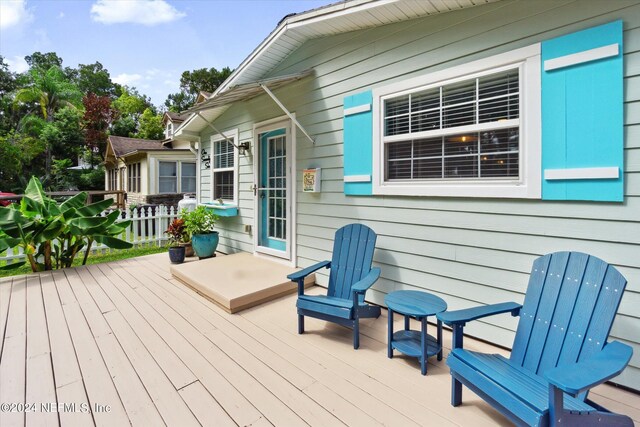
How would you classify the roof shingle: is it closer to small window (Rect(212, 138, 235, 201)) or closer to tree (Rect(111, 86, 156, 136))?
tree (Rect(111, 86, 156, 136))

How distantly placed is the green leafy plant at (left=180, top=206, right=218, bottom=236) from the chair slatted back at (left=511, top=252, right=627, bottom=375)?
4.87m

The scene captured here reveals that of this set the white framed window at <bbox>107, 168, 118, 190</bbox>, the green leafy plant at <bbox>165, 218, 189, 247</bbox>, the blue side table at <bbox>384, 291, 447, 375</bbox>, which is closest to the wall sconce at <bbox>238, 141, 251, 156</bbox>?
the green leafy plant at <bbox>165, 218, 189, 247</bbox>

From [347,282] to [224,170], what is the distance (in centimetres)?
391

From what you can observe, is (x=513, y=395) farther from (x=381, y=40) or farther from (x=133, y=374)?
(x=381, y=40)

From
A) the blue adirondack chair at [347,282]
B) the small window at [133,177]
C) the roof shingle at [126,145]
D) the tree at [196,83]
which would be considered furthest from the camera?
the tree at [196,83]

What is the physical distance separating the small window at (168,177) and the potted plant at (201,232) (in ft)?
31.0

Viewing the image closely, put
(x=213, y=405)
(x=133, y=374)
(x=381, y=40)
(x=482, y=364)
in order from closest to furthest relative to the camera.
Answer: (x=482, y=364)
(x=213, y=405)
(x=133, y=374)
(x=381, y=40)

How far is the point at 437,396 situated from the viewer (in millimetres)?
1967

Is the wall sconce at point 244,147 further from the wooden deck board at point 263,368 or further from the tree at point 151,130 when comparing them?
the tree at point 151,130

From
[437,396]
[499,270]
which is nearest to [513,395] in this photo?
[437,396]

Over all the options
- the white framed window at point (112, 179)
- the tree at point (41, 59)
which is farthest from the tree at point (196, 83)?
the tree at point (41, 59)

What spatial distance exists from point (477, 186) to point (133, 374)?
303 cm

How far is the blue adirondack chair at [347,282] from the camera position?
8.51 feet

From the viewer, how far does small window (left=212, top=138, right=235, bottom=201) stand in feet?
19.4
